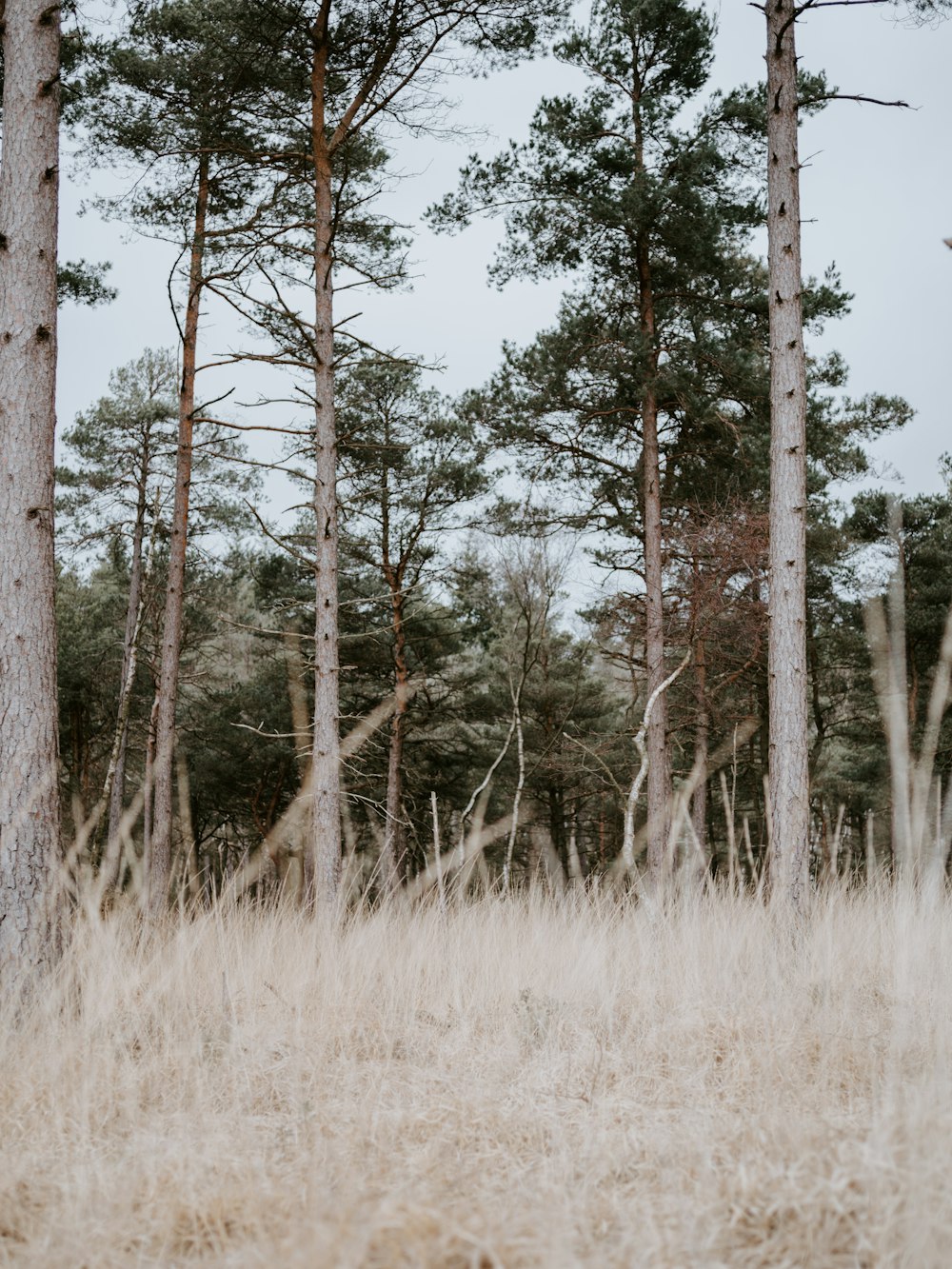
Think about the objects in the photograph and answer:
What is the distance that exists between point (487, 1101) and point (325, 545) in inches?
205

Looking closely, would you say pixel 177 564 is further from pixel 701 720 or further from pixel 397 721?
pixel 701 720

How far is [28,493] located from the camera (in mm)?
4055

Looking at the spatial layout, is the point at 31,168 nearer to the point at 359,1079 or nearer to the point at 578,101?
the point at 359,1079

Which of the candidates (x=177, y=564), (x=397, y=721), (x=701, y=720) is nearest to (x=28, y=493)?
(x=177, y=564)

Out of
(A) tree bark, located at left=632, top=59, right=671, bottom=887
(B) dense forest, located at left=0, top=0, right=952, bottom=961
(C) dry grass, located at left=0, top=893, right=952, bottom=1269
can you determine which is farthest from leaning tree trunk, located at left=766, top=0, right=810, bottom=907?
(A) tree bark, located at left=632, top=59, right=671, bottom=887

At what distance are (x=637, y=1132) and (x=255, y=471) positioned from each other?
571 inches

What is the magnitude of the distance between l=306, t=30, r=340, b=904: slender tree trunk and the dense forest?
3cm

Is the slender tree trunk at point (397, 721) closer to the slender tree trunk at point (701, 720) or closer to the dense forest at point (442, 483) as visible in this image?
the dense forest at point (442, 483)

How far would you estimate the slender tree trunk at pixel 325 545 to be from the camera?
703cm

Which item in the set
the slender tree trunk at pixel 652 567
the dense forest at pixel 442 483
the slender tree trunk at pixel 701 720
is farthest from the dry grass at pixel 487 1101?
the slender tree trunk at pixel 701 720

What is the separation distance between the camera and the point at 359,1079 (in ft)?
9.55

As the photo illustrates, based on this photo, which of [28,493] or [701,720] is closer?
[28,493]

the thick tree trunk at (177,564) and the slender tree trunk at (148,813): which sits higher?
the thick tree trunk at (177,564)

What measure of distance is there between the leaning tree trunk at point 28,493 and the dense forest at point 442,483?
→ 0.05ft
